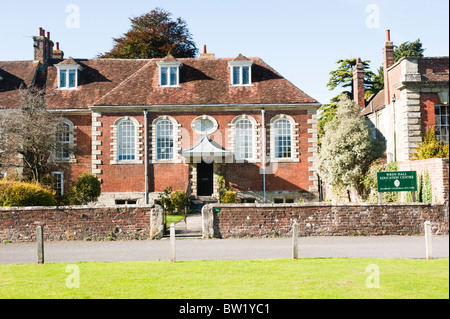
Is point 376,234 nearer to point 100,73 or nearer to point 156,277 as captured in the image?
point 156,277

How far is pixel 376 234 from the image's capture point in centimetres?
1642

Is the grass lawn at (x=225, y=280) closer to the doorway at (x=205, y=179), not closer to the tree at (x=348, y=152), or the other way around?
the tree at (x=348, y=152)

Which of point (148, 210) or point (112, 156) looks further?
point (112, 156)

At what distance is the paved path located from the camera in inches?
483

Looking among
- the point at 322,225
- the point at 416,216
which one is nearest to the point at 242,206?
the point at 322,225

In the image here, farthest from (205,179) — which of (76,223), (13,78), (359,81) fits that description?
(13,78)

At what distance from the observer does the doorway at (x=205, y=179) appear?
2864 centimetres

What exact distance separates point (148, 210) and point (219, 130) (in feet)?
42.1

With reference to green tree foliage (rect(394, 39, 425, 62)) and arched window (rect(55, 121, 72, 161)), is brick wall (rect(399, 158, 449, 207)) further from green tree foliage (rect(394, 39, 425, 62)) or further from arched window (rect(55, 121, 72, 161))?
green tree foliage (rect(394, 39, 425, 62))

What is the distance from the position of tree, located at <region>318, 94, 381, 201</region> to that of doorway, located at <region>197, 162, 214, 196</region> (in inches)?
295

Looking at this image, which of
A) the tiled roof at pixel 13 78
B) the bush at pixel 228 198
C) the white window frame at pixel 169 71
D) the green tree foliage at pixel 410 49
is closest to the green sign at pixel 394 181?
the bush at pixel 228 198

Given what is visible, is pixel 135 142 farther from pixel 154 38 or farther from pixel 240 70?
pixel 154 38

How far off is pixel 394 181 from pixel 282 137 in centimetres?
1218

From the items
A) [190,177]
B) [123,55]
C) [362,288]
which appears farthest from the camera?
[123,55]
